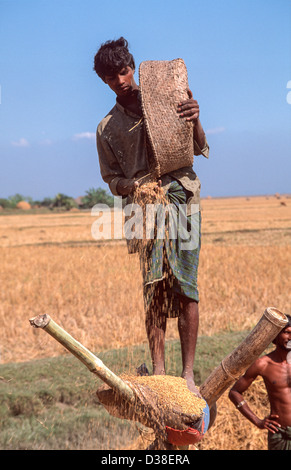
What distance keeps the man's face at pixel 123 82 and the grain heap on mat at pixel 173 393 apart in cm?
146

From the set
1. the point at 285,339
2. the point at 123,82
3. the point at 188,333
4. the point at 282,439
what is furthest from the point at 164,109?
the point at 282,439

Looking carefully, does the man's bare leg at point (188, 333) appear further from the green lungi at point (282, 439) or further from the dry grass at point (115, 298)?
the dry grass at point (115, 298)

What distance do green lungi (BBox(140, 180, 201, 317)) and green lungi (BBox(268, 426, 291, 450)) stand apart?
1316 mm

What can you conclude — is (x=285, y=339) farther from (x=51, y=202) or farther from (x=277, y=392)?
(x=51, y=202)

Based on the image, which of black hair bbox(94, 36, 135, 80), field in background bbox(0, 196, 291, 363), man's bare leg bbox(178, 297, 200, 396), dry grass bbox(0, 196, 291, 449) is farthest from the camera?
field in background bbox(0, 196, 291, 363)

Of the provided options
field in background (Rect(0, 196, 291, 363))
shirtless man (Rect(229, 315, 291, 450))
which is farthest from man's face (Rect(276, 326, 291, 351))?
field in background (Rect(0, 196, 291, 363))

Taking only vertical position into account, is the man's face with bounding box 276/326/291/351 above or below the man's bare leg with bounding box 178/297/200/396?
below

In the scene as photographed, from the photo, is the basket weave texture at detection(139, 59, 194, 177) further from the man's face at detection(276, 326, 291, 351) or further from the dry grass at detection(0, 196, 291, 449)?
the dry grass at detection(0, 196, 291, 449)

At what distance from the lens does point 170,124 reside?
2.65 m

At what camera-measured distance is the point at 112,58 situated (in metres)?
2.68

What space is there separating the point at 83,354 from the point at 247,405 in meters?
1.70

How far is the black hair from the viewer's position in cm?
269
